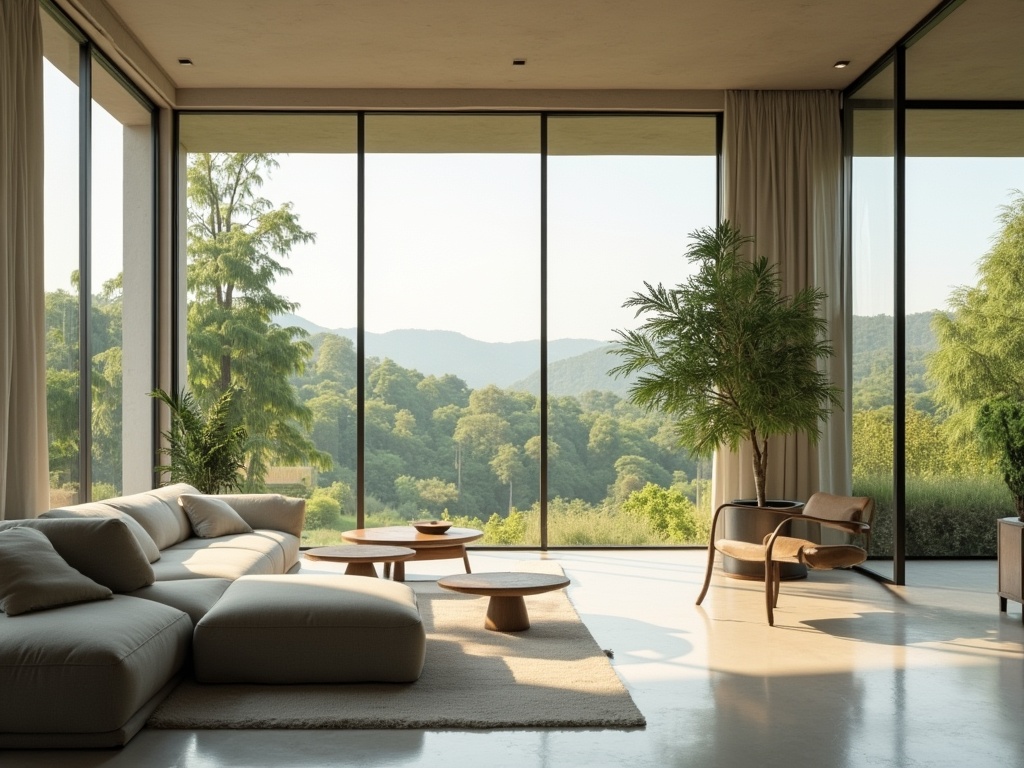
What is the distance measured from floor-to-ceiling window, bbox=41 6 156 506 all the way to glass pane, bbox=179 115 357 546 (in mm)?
668

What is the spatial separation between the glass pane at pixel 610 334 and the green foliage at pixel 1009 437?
4.75 meters

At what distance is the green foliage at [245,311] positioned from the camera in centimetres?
852

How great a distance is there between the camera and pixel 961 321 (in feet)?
24.6

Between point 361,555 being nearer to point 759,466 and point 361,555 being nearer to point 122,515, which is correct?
point 122,515

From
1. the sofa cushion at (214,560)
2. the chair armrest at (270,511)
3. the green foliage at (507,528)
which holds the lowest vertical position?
the green foliage at (507,528)

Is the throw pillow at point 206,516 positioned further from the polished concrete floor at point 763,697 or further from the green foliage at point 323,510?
the green foliage at point 323,510

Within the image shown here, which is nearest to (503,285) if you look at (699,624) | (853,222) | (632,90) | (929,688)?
(632,90)

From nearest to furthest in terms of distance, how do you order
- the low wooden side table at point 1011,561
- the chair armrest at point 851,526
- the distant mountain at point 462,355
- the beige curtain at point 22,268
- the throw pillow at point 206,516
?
the beige curtain at point 22,268, the low wooden side table at point 1011,561, the chair armrest at point 851,526, the throw pillow at point 206,516, the distant mountain at point 462,355

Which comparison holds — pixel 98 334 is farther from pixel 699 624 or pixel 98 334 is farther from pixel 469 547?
pixel 699 624

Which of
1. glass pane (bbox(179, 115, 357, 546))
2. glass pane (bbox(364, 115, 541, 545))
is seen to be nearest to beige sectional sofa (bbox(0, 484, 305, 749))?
glass pane (bbox(179, 115, 357, 546))

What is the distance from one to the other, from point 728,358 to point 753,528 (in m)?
1.18

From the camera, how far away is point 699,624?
17.9ft

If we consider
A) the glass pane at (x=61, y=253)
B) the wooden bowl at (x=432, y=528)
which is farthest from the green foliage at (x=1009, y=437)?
the glass pane at (x=61, y=253)

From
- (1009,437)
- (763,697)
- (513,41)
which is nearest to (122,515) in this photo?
(763,697)
